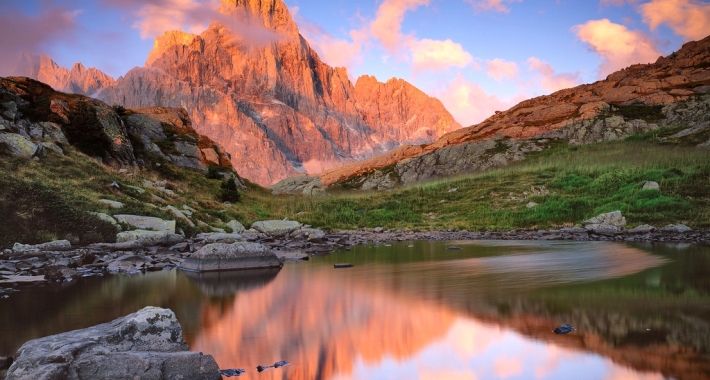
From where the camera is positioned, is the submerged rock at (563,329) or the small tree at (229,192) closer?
the submerged rock at (563,329)

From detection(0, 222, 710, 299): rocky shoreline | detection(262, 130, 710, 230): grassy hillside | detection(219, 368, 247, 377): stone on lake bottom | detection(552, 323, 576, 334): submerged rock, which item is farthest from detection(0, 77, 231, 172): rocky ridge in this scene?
Result: detection(552, 323, 576, 334): submerged rock

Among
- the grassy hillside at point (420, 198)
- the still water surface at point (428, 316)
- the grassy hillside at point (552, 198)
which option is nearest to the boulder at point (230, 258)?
the still water surface at point (428, 316)

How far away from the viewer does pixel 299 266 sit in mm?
21109

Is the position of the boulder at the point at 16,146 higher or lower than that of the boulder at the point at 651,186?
higher

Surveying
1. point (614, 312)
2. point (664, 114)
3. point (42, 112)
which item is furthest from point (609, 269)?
point (664, 114)

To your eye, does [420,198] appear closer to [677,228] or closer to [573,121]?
[677,228]

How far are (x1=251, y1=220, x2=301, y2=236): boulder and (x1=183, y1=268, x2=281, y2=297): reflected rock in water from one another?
1221 cm

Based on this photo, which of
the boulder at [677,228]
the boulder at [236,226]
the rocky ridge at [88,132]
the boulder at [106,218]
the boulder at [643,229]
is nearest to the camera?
the boulder at [106,218]

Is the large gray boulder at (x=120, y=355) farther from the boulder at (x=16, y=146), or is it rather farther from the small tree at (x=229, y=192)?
the small tree at (x=229, y=192)

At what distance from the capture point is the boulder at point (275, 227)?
105 feet

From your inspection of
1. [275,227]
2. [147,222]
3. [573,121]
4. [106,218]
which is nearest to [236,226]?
[275,227]

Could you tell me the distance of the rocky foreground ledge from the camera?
57.9ft

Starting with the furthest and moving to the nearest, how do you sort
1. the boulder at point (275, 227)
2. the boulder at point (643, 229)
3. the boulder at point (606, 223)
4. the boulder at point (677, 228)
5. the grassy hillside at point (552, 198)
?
the grassy hillside at point (552, 198), the boulder at point (275, 227), the boulder at point (606, 223), the boulder at point (643, 229), the boulder at point (677, 228)

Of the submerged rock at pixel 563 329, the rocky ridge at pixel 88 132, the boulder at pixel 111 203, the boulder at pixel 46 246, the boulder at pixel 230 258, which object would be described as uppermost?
the rocky ridge at pixel 88 132
